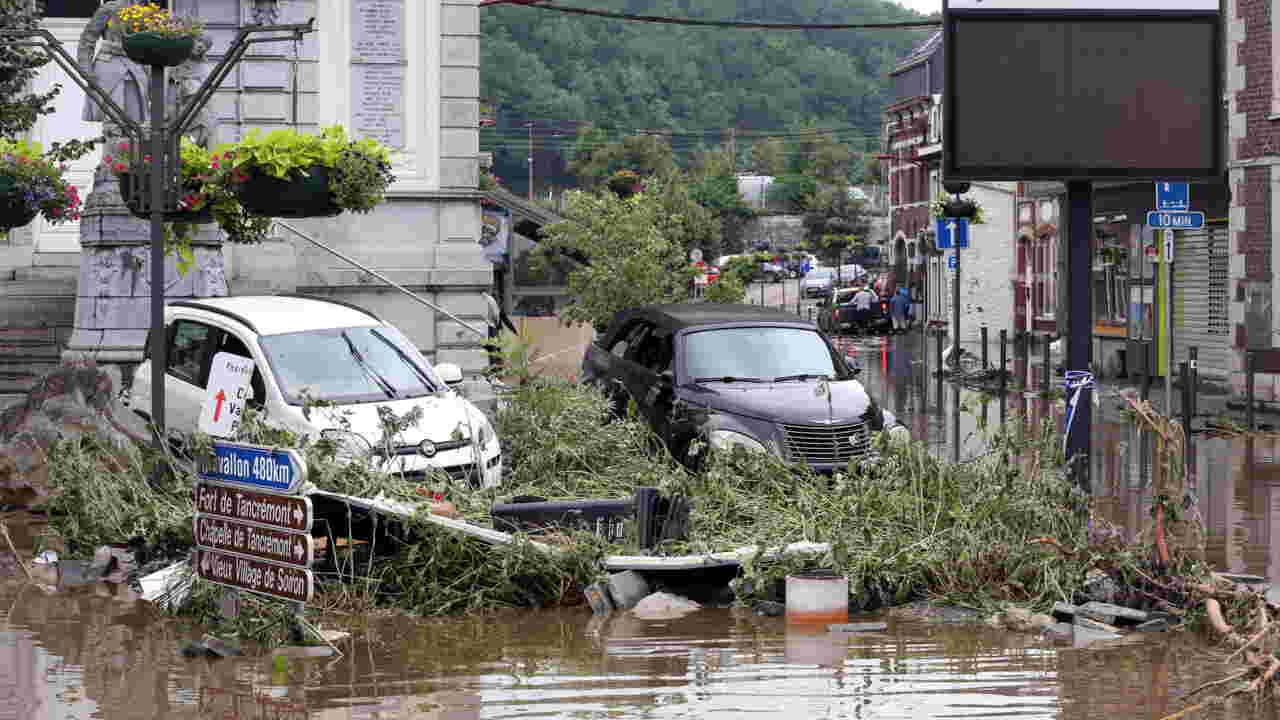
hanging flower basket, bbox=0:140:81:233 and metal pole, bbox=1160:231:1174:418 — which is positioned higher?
hanging flower basket, bbox=0:140:81:233

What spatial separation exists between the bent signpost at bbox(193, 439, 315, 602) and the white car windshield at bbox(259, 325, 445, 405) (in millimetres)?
3735

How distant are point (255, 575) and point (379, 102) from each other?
52.1 feet

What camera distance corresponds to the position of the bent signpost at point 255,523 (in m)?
8.98

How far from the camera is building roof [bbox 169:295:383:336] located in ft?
47.1

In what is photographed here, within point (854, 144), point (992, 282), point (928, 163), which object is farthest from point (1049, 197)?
point (854, 144)

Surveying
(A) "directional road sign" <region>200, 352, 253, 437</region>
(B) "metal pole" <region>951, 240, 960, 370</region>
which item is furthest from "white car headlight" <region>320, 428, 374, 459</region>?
(B) "metal pole" <region>951, 240, 960, 370</region>

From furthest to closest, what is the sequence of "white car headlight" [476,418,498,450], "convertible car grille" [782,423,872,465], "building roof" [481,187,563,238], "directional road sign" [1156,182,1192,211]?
1. "building roof" [481,187,563,238]
2. "directional road sign" [1156,182,1192,211]
3. "convertible car grille" [782,423,872,465]
4. "white car headlight" [476,418,498,450]

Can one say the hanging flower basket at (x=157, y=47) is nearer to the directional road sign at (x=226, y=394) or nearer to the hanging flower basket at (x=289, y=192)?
the hanging flower basket at (x=289, y=192)


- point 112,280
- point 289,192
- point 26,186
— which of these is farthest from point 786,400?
point 112,280

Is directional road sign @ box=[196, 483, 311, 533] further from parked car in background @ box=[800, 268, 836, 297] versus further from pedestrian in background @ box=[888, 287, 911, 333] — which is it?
parked car in background @ box=[800, 268, 836, 297]

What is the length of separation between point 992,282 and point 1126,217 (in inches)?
912

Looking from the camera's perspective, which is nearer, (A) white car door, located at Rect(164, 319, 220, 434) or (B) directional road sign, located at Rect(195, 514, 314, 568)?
(B) directional road sign, located at Rect(195, 514, 314, 568)

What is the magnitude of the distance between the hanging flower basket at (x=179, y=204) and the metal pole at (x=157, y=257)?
0.38 metres

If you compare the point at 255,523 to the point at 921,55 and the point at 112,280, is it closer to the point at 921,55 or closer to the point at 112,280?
the point at 112,280
